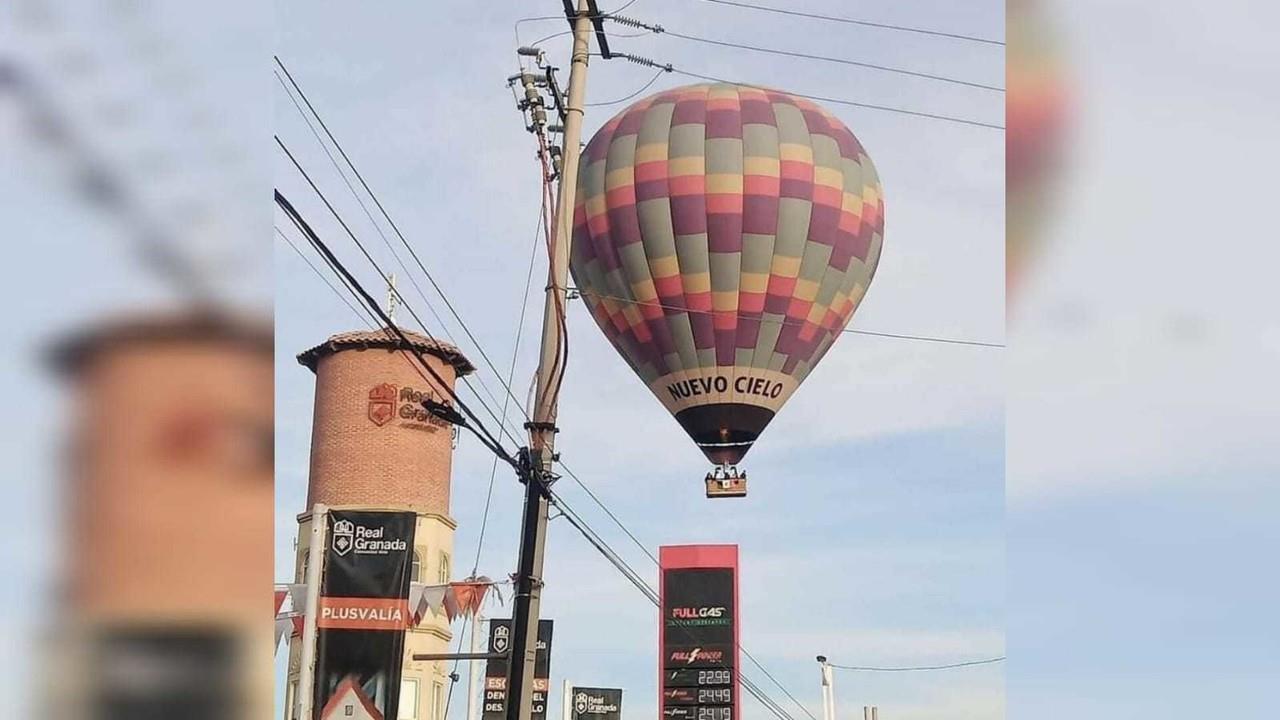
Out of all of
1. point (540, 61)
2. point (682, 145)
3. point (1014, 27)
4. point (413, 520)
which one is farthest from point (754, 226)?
point (1014, 27)

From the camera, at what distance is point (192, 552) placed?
149cm

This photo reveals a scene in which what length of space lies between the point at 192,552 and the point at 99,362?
25 centimetres

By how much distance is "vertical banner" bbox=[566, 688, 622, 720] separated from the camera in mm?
40594

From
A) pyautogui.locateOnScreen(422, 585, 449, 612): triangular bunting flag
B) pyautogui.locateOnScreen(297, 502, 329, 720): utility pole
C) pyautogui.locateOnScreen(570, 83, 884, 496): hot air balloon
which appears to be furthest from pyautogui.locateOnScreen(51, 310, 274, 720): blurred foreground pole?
pyautogui.locateOnScreen(422, 585, 449, 612): triangular bunting flag

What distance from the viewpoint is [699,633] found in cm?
3181

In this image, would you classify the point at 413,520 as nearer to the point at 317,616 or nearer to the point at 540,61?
the point at 317,616

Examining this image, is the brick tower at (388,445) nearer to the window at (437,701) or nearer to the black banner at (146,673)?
the window at (437,701)

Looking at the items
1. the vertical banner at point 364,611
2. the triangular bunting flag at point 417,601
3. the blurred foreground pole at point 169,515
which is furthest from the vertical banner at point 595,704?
the blurred foreground pole at point 169,515

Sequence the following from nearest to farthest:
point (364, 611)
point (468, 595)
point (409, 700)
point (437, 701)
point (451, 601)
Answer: point (364, 611) → point (468, 595) → point (451, 601) → point (409, 700) → point (437, 701)

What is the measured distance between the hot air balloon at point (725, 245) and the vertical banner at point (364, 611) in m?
11.0

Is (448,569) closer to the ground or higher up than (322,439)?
closer to the ground

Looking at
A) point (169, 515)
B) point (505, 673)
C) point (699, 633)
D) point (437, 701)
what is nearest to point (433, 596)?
point (505, 673)

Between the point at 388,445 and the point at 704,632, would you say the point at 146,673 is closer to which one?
the point at 704,632

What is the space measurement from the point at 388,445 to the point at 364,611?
1357 inches
